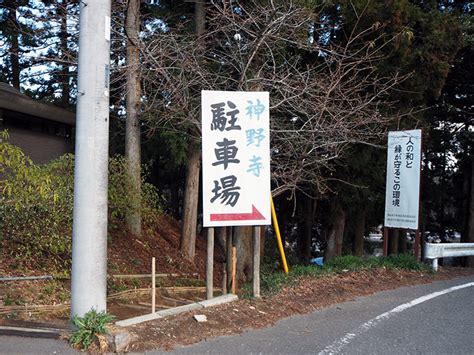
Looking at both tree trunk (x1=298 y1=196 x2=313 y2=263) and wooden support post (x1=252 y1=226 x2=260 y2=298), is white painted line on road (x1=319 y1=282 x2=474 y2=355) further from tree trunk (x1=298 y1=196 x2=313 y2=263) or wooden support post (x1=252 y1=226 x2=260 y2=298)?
tree trunk (x1=298 y1=196 x2=313 y2=263)

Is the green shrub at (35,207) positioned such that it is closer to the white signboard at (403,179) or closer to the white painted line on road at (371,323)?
the white painted line on road at (371,323)

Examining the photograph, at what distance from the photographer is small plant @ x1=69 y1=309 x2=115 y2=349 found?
4.84 metres

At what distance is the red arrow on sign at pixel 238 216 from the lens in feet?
23.2

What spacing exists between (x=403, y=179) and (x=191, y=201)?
6.08 metres

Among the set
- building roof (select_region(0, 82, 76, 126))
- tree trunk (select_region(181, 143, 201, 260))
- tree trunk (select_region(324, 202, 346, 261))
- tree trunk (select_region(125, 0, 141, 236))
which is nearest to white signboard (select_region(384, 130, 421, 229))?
tree trunk (select_region(181, 143, 201, 260))

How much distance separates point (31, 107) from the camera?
612 inches

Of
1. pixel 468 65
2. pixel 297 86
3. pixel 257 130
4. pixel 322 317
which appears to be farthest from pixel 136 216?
pixel 468 65

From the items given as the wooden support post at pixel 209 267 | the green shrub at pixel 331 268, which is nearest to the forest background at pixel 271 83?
the green shrub at pixel 331 268

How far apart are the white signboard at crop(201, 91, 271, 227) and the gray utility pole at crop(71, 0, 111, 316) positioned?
1.96m

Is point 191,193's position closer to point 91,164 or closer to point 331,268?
point 331,268

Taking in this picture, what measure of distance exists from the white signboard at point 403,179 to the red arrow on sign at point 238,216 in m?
5.19

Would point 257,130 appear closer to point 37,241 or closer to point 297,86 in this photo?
point 297,86

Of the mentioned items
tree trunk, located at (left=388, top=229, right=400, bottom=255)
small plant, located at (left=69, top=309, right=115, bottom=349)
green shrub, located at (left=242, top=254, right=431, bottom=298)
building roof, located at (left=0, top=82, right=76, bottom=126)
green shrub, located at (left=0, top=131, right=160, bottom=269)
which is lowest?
tree trunk, located at (left=388, top=229, right=400, bottom=255)

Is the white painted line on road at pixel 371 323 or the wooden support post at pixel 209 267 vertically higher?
the wooden support post at pixel 209 267
